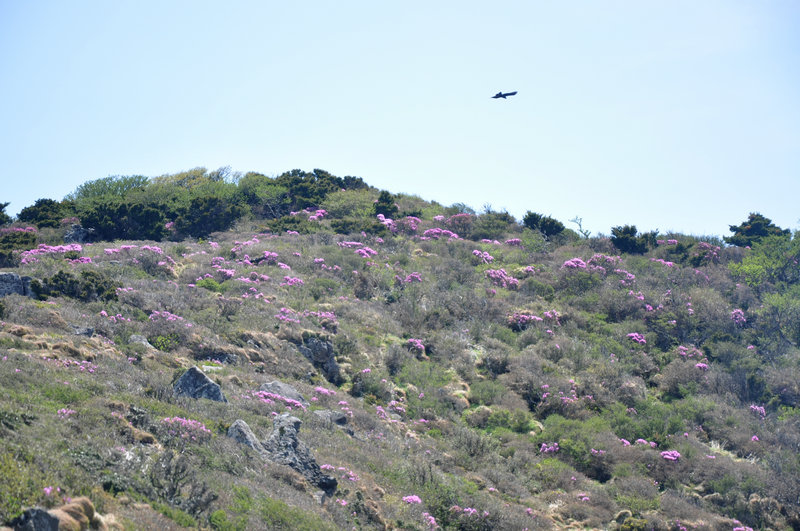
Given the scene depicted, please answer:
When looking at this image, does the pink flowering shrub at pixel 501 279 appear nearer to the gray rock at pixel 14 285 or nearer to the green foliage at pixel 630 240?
the green foliage at pixel 630 240

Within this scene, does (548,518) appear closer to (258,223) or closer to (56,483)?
(56,483)

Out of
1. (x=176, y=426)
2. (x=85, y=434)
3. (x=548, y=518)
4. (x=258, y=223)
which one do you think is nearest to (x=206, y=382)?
(x=176, y=426)

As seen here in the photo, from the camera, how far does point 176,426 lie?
13.4m

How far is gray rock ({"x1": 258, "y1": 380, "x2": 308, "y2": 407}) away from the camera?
19.1 metres

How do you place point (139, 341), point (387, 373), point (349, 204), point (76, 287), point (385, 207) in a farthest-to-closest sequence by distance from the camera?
point (349, 204)
point (385, 207)
point (387, 373)
point (76, 287)
point (139, 341)

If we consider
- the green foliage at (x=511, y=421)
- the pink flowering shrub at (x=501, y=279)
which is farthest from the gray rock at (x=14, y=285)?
the pink flowering shrub at (x=501, y=279)

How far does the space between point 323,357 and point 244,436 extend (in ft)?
31.6

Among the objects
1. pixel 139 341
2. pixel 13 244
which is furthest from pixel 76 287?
pixel 13 244

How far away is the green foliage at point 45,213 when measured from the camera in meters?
38.3

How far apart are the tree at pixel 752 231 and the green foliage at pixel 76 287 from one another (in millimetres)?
44278

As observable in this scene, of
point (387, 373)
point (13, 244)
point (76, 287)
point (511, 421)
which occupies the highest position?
point (13, 244)

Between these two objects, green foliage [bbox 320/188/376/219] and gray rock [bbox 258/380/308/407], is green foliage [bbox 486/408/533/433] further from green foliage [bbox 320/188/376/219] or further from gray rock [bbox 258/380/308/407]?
green foliage [bbox 320/188/376/219]

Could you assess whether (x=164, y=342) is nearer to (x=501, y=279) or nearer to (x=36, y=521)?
(x=36, y=521)

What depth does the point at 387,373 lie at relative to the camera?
2472 cm
